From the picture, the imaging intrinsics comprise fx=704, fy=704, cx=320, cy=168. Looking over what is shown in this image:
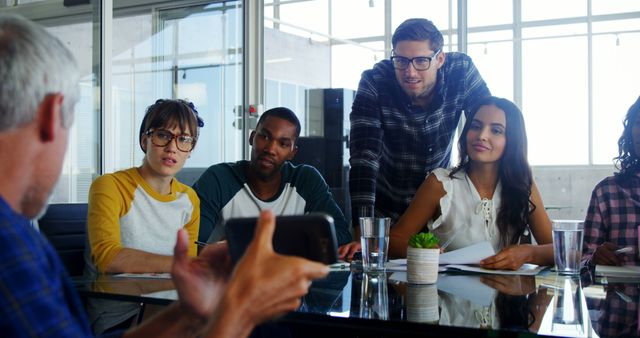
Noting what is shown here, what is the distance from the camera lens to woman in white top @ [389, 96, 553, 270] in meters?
2.35

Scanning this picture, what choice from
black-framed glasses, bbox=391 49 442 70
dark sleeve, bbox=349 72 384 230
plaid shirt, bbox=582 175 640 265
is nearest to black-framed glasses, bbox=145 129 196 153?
dark sleeve, bbox=349 72 384 230

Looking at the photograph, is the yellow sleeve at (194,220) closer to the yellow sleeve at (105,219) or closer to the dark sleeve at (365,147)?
the yellow sleeve at (105,219)

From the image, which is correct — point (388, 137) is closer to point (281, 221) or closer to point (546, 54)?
point (281, 221)

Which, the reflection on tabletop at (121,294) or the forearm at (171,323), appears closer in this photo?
the forearm at (171,323)

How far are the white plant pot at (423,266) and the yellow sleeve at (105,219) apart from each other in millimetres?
810


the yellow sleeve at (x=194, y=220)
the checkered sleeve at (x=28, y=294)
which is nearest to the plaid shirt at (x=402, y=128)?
the yellow sleeve at (x=194, y=220)

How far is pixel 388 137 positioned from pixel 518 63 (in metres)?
3.07

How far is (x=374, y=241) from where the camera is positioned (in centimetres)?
184

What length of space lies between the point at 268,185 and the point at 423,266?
106 cm

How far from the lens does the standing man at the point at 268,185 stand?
250cm

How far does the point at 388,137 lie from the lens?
2.81 meters

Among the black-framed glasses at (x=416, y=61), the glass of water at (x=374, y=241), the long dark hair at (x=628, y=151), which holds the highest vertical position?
the black-framed glasses at (x=416, y=61)

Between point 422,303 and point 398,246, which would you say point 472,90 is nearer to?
point 398,246

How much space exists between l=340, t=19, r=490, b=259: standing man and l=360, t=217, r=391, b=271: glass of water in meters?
0.81
